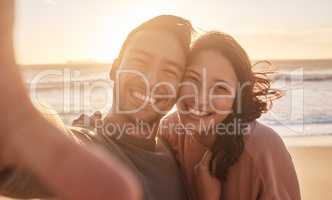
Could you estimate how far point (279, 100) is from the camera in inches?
445

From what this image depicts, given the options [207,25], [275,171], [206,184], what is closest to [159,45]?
[206,184]

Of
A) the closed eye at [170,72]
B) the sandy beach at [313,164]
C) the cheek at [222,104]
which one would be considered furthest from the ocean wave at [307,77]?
the closed eye at [170,72]

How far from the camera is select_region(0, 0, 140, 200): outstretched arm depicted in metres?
0.32

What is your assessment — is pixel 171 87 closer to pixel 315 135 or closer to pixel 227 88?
pixel 227 88

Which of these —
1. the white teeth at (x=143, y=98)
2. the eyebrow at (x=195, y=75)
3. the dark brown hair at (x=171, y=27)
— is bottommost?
the white teeth at (x=143, y=98)

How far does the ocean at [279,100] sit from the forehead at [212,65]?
14.5 feet

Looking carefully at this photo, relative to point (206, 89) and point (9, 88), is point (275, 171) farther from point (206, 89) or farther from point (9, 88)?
point (9, 88)

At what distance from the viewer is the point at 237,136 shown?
216cm

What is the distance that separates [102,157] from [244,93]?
1.91 metres

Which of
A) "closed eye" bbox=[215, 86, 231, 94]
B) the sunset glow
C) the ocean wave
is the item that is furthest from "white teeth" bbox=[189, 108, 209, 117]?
the ocean wave

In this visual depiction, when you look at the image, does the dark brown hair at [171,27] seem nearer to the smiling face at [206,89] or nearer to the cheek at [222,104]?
the smiling face at [206,89]

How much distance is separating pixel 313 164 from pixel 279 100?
175 inches

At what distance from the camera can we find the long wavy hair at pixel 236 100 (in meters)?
2.11

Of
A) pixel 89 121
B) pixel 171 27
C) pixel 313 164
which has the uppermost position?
pixel 171 27
